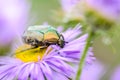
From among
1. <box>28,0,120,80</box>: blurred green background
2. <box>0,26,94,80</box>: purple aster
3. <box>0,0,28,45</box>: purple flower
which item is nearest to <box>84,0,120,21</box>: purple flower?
<box>0,26,94,80</box>: purple aster

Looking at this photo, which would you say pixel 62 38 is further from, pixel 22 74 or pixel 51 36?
pixel 22 74

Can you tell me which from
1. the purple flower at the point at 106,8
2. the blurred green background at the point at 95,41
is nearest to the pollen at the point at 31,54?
the blurred green background at the point at 95,41

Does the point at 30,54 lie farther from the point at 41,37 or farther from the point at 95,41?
the point at 95,41

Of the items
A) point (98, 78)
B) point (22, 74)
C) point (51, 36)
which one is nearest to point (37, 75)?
point (22, 74)

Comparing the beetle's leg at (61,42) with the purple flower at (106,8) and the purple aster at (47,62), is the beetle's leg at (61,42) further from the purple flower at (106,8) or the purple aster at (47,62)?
the purple flower at (106,8)

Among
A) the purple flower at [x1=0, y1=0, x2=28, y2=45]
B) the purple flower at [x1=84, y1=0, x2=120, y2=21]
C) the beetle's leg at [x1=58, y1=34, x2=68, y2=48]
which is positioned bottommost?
the beetle's leg at [x1=58, y1=34, x2=68, y2=48]

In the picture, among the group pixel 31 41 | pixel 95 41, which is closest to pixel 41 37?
pixel 31 41

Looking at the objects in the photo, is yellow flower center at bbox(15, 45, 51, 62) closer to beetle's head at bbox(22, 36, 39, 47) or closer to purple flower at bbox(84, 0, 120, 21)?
beetle's head at bbox(22, 36, 39, 47)
